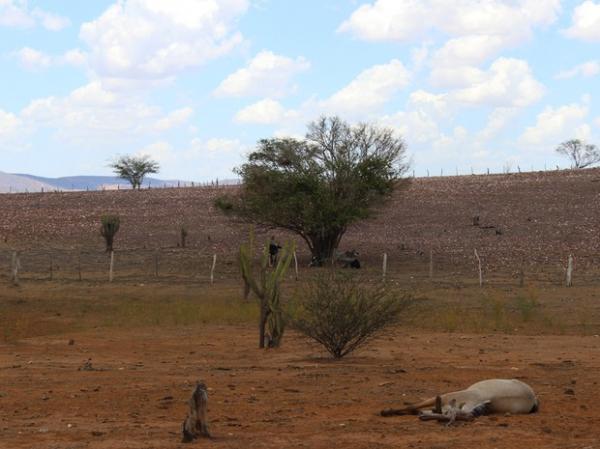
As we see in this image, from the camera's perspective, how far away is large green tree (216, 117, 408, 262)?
1812 inches

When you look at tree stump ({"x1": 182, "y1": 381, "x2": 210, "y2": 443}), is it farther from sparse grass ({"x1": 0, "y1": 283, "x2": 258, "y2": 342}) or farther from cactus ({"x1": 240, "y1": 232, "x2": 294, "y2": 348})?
sparse grass ({"x1": 0, "y1": 283, "x2": 258, "y2": 342})

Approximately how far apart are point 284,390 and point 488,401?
11.5 feet

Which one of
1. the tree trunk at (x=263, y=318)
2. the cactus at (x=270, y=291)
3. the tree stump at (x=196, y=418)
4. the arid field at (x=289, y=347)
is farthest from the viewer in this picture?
the tree trunk at (x=263, y=318)

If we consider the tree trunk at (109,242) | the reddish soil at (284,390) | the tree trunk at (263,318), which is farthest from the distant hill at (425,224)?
the tree trunk at (263,318)

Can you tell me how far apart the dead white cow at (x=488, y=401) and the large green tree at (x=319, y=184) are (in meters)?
33.0

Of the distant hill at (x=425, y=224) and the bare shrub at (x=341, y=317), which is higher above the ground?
the distant hill at (x=425, y=224)

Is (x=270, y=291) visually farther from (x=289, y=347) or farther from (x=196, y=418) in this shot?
(x=196, y=418)

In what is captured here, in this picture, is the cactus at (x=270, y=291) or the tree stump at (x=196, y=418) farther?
the cactus at (x=270, y=291)

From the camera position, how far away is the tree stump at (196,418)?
Answer: 35.5 ft

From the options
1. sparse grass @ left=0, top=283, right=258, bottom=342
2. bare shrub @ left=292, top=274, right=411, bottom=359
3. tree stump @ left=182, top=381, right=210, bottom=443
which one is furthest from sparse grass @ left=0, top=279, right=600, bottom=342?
tree stump @ left=182, top=381, right=210, bottom=443

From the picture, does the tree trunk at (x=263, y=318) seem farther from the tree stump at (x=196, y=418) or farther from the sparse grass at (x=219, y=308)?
the tree stump at (x=196, y=418)

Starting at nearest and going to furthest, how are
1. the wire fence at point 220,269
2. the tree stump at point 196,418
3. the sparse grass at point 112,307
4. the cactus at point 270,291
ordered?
the tree stump at point 196,418 < the cactus at point 270,291 < the sparse grass at point 112,307 < the wire fence at point 220,269

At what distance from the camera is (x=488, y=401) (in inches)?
480

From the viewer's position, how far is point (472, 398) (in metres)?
12.2
